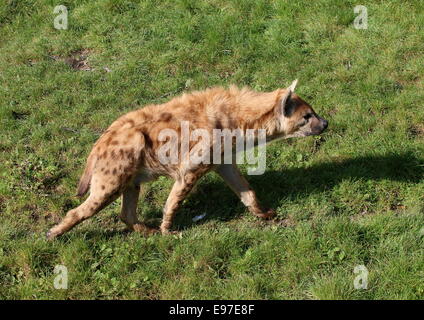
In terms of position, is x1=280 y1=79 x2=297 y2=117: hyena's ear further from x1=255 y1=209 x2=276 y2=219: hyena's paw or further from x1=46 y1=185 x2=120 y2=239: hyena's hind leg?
x1=46 y1=185 x2=120 y2=239: hyena's hind leg

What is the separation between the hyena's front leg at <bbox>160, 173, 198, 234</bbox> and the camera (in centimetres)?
596

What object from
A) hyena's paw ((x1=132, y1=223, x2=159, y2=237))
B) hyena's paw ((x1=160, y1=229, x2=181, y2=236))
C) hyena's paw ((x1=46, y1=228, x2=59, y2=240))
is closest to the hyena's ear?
hyena's paw ((x1=160, y1=229, x2=181, y2=236))

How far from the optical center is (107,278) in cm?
540

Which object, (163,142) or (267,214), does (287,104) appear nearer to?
(267,214)

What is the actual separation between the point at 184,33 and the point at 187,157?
355cm

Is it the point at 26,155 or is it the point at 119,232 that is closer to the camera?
the point at 119,232

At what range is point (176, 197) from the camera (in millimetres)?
6016

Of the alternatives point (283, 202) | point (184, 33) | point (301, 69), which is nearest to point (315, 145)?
point (283, 202)

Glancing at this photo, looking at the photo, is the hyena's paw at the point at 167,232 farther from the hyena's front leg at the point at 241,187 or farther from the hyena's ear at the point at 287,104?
the hyena's ear at the point at 287,104

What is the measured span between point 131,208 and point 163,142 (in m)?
0.75

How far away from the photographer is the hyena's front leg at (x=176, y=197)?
5.96m
